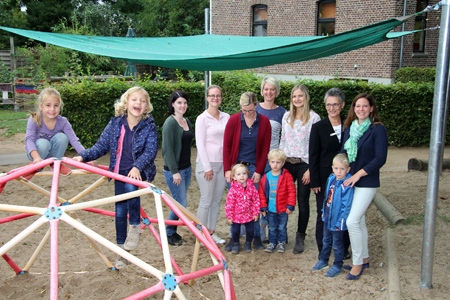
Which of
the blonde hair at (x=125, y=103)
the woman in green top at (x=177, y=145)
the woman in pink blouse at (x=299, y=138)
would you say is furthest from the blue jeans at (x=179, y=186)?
the blonde hair at (x=125, y=103)

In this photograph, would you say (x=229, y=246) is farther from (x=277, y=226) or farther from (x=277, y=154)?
(x=277, y=154)

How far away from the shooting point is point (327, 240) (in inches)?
173

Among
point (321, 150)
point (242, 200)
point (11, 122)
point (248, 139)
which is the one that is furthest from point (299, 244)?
point (11, 122)

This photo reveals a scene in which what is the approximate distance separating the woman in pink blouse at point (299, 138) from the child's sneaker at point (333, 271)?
626 mm

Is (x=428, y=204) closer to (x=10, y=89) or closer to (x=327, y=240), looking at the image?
(x=327, y=240)

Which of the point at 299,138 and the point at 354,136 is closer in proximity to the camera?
the point at 354,136

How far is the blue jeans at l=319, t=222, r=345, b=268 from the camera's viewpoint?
4.26 metres

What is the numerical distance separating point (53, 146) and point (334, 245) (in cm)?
266

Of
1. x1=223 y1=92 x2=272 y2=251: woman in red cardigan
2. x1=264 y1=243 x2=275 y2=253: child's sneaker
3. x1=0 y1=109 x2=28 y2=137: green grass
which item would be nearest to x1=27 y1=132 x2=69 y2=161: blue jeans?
x1=223 y1=92 x2=272 y2=251: woman in red cardigan

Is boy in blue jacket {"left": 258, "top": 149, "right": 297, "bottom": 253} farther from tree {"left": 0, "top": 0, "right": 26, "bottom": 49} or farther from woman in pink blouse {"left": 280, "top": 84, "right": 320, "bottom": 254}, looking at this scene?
tree {"left": 0, "top": 0, "right": 26, "bottom": 49}

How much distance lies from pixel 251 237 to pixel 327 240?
0.81 meters

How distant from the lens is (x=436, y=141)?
380cm

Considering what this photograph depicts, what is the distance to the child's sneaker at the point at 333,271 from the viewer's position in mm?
4285

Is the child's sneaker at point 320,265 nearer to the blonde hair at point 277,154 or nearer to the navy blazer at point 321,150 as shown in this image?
the navy blazer at point 321,150
